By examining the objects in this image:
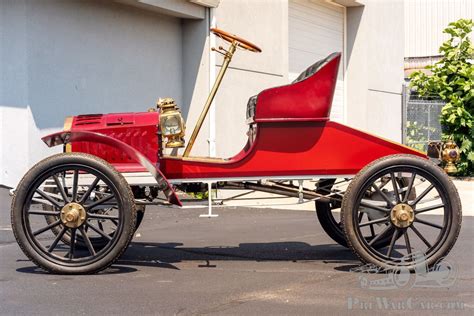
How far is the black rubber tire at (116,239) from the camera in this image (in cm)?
552

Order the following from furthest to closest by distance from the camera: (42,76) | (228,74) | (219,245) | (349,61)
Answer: (349,61), (228,74), (42,76), (219,245)

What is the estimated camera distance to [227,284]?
5.37 m

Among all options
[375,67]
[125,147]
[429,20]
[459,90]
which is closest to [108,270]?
[125,147]

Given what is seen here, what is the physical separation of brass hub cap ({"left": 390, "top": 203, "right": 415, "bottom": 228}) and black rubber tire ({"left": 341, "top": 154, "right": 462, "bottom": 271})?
276 millimetres

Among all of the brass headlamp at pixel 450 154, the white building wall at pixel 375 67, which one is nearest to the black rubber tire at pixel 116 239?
the brass headlamp at pixel 450 154

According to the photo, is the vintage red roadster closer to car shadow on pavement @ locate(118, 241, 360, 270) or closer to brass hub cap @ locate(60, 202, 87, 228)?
brass hub cap @ locate(60, 202, 87, 228)

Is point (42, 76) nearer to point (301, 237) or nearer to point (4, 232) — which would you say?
point (4, 232)

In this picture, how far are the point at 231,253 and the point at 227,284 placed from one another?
1430 mm

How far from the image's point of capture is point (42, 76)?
10.4 m

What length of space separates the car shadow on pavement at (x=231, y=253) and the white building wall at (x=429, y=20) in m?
24.2

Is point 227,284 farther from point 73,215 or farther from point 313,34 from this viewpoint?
point 313,34

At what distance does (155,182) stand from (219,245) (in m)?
1.60

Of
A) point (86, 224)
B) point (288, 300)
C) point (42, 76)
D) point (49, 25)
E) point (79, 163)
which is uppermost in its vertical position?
point (49, 25)

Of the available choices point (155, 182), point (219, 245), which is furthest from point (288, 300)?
point (219, 245)
